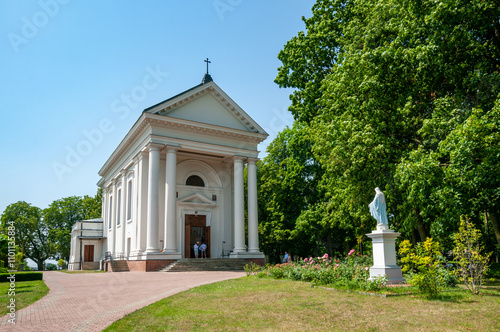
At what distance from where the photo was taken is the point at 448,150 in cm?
1210

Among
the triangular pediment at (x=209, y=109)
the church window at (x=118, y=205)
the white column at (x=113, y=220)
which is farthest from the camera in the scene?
the white column at (x=113, y=220)

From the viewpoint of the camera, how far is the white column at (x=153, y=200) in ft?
83.6

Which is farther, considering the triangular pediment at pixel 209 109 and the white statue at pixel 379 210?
the triangular pediment at pixel 209 109

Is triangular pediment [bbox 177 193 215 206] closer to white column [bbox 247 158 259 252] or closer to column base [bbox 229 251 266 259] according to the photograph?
white column [bbox 247 158 259 252]

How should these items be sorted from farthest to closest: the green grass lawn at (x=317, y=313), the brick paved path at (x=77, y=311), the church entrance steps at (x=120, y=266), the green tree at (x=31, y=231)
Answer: the green tree at (x=31, y=231)
the church entrance steps at (x=120, y=266)
the brick paved path at (x=77, y=311)
the green grass lawn at (x=317, y=313)

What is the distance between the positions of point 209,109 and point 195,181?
5.95 metres

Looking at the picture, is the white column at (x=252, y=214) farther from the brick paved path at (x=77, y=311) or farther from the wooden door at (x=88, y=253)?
the wooden door at (x=88, y=253)

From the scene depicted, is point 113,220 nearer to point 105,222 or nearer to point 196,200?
point 105,222

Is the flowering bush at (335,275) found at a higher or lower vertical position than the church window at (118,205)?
lower

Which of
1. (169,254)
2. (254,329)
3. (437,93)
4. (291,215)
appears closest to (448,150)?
(437,93)

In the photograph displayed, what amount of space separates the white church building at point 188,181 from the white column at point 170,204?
67mm

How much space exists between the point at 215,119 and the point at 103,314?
22661mm

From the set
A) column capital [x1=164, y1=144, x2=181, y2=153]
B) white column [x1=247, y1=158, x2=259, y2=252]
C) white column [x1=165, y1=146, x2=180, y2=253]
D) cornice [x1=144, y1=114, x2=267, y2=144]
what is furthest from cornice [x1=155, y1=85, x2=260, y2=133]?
white column [x1=165, y1=146, x2=180, y2=253]

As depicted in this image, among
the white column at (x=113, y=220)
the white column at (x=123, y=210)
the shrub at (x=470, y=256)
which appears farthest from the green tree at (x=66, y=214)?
the shrub at (x=470, y=256)
